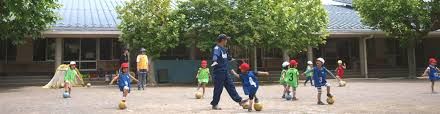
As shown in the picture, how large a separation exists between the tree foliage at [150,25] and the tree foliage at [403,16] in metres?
9.31

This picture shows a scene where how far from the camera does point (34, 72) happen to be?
2338 centimetres

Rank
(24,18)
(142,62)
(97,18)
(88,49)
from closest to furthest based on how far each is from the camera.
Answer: (142,62)
(24,18)
(97,18)
(88,49)

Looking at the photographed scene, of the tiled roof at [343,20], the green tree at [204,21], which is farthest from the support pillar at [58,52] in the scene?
the tiled roof at [343,20]

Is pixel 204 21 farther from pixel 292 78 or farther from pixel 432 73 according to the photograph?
pixel 432 73

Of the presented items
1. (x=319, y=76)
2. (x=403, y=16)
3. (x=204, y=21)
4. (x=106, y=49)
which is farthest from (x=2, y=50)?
(x=403, y=16)

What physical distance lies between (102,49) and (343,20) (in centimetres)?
1342

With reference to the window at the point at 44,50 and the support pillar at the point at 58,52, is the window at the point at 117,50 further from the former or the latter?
the support pillar at the point at 58,52

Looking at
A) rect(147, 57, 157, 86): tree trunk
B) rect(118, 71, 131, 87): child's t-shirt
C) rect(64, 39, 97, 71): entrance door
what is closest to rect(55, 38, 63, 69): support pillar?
rect(64, 39, 97, 71): entrance door

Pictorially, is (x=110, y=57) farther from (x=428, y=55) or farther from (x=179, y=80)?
(x=428, y=55)

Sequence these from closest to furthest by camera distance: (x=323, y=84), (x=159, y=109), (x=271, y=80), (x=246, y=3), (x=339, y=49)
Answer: (x=159, y=109), (x=323, y=84), (x=246, y=3), (x=271, y=80), (x=339, y=49)

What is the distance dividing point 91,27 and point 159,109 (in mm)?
12766

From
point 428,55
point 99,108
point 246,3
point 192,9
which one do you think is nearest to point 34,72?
point 192,9

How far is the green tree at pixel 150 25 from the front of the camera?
18.9 metres

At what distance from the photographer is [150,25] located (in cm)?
1881
